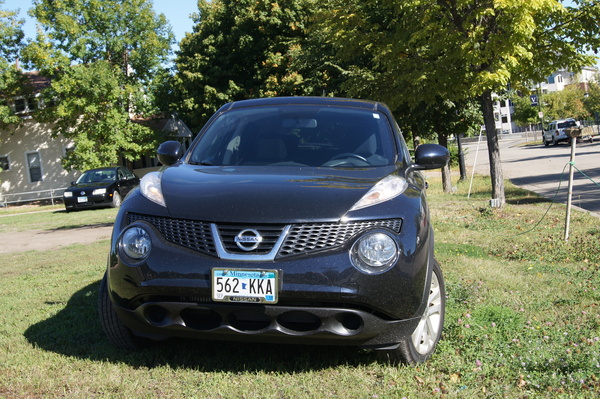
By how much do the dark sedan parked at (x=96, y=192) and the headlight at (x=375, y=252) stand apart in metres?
20.5

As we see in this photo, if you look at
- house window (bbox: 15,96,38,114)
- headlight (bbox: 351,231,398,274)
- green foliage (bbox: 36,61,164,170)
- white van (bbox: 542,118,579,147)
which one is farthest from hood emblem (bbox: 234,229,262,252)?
white van (bbox: 542,118,579,147)

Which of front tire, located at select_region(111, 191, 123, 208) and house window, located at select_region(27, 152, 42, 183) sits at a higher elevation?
house window, located at select_region(27, 152, 42, 183)

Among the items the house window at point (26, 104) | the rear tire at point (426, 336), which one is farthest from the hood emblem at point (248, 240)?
the house window at point (26, 104)

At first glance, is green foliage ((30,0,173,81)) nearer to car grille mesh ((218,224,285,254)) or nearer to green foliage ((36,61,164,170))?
green foliage ((36,61,164,170))

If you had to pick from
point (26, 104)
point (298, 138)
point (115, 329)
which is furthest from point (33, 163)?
point (115, 329)

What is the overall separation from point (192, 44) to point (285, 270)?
35.4 metres

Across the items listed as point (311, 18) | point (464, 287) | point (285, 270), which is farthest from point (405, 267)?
point (311, 18)

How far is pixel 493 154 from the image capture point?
14656mm

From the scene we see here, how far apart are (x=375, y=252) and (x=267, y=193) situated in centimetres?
68

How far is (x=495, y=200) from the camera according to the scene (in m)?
14.2

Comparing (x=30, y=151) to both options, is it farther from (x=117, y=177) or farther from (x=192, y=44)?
(x=117, y=177)

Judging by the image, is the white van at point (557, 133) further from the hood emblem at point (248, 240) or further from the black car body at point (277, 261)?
the hood emblem at point (248, 240)

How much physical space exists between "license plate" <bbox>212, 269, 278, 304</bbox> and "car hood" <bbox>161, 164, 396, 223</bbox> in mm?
278

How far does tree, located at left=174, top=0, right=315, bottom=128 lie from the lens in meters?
33.7
